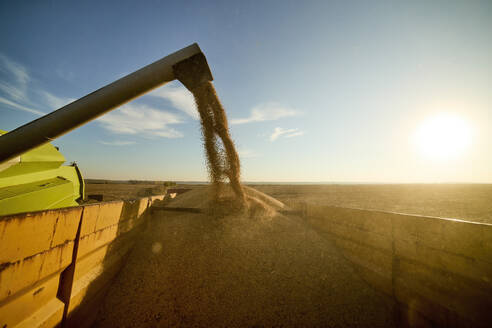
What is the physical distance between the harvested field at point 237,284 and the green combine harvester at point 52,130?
1.52m

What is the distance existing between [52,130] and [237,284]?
2.82 metres

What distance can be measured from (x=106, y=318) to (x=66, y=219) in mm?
1192

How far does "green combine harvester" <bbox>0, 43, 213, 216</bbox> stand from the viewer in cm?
214

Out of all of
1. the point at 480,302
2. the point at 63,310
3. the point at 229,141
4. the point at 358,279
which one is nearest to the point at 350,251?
the point at 358,279

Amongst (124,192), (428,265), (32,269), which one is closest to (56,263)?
(32,269)

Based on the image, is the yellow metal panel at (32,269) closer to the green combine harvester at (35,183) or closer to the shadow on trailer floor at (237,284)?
the shadow on trailer floor at (237,284)

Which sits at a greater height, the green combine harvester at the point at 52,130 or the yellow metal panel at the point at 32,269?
the green combine harvester at the point at 52,130

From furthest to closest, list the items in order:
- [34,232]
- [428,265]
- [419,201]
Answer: [419,201] < [428,265] < [34,232]

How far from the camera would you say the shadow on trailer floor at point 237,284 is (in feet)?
7.03

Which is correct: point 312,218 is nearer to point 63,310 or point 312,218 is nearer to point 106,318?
point 106,318

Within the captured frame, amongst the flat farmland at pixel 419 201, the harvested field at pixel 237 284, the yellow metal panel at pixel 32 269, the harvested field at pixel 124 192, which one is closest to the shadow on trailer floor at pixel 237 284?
the harvested field at pixel 237 284

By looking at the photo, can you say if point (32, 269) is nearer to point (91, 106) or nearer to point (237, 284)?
point (91, 106)

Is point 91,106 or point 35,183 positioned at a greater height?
point 91,106

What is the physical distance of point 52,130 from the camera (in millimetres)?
2197
